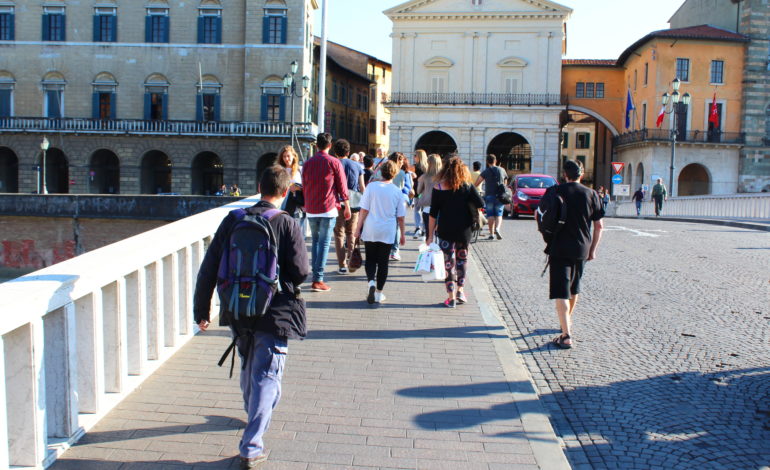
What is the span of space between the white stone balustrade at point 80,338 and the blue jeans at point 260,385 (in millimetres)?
1056

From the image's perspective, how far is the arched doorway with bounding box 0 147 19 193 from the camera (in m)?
53.9

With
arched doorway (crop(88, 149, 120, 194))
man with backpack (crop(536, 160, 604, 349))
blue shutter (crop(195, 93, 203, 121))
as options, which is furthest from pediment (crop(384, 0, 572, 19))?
man with backpack (crop(536, 160, 604, 349))

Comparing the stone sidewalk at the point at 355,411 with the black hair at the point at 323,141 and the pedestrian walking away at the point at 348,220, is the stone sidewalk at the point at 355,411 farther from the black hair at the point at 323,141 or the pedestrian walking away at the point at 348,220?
the pedestrian walking away at the point at 348,220

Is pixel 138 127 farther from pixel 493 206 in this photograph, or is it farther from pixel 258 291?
pixel 258 291

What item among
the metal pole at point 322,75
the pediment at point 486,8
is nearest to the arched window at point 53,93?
the pediment at point 486,8

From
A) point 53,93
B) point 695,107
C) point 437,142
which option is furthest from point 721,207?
point 53,93

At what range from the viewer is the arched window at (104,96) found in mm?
52156

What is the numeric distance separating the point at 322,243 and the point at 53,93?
49.4m

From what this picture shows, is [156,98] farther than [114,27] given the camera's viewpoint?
Yes

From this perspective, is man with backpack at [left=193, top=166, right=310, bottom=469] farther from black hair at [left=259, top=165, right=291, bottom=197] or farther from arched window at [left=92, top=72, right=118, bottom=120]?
arched window at [left=92, top=72, right=118, bottom=120]

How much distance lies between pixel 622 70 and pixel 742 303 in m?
55.0

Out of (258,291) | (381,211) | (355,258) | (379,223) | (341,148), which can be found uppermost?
(341,148)

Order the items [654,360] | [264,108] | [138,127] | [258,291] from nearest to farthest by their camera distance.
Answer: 1. [258,291]
2. [654,360]
3. [264,108]
4. [138,127]

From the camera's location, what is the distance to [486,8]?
55719 millimetres
